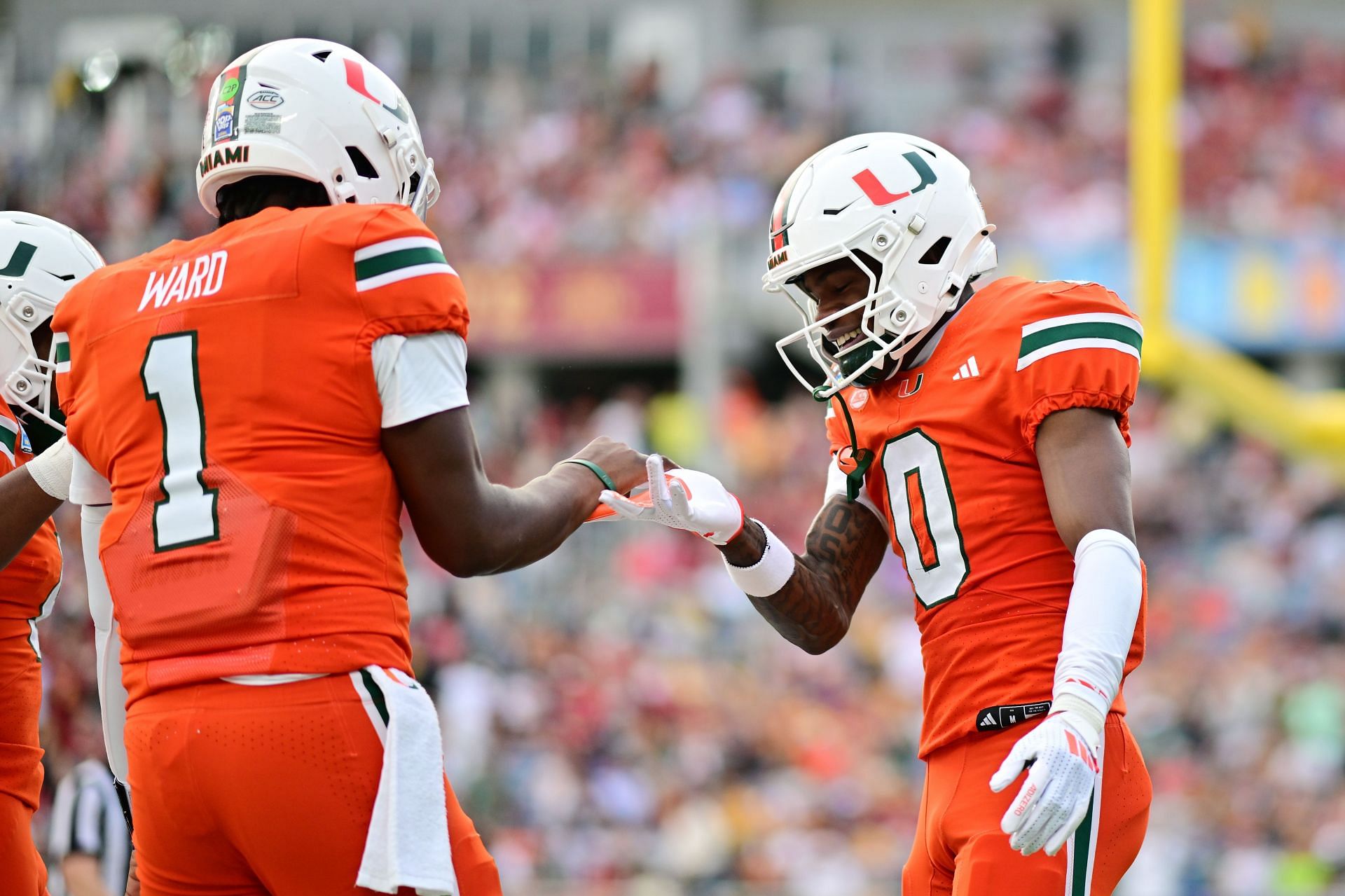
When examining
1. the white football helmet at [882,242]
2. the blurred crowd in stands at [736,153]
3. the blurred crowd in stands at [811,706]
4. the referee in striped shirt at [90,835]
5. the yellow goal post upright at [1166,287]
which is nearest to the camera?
the white football helmet at [882,242]

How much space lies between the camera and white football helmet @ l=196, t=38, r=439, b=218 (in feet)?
9.65

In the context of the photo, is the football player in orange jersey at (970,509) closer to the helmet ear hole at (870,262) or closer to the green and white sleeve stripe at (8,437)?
the helmet ear hole at (870,262)

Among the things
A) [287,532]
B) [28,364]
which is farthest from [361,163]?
[28,364]

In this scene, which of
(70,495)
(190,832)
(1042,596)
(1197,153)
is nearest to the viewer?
(190,832)

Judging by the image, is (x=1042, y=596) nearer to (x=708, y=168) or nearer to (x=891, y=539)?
(x=891, y=539)

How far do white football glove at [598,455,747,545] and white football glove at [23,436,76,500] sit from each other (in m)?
1.00

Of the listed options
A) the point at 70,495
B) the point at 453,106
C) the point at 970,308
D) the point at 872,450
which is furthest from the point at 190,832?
the point at 453,106

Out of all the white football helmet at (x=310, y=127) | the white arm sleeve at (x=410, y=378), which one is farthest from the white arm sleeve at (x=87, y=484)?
the white arm sleeve at (x=410, y=378)

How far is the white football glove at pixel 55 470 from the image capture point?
322 cm

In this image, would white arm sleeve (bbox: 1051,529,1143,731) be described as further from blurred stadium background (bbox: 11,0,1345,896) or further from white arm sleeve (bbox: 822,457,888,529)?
blurred stadium background (bbox: 11,0,1345,896)

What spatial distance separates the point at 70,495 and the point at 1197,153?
15388mm

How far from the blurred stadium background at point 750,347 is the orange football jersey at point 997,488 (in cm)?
342

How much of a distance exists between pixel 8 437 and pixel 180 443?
1206 mm

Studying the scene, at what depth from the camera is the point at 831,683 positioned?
12.5m
